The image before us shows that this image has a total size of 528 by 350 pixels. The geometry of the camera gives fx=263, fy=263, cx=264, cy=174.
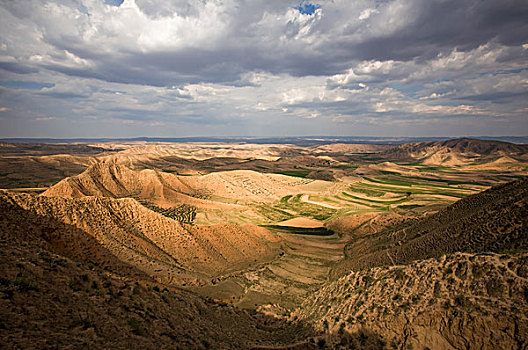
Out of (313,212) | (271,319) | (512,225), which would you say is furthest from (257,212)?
(512,225)

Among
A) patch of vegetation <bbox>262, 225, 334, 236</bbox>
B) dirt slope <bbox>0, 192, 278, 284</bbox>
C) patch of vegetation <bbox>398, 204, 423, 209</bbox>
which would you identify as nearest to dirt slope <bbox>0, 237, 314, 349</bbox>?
dirt slope <bbox>0, 192, 278, 284</bbox>

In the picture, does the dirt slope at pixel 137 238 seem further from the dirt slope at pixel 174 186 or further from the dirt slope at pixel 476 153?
the dirt slope at pixel 476 153

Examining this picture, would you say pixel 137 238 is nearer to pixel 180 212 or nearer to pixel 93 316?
pixel 93 316

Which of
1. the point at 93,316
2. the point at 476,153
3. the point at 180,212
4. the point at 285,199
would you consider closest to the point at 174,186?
the point at 180,212

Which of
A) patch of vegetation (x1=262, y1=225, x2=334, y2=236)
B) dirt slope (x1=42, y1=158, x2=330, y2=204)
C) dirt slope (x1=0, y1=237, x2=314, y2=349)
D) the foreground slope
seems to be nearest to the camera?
dirt slope (x1=0, y1=237, x2=314, y2=349)

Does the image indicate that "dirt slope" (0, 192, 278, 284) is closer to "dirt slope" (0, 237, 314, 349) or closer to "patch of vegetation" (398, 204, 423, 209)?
"dirt slope" (0, 237, 314, 349)

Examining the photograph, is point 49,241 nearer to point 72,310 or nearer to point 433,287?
point 72,310
